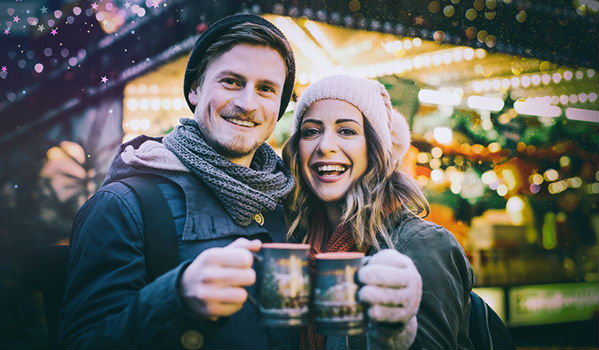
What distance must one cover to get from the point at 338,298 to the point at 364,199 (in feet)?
2.38

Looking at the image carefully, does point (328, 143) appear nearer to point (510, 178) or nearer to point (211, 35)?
point (211, 35)

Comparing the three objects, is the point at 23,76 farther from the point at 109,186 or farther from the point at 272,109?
the point at 272,109

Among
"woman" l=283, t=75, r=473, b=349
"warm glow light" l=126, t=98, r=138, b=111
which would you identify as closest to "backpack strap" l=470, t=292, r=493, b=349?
"woman" l=283, t=75, r=473, b=349

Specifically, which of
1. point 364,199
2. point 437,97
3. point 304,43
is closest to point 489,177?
point 437,97

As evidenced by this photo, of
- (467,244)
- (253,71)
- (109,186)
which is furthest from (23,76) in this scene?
(467,244)

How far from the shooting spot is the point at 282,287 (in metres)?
0.89

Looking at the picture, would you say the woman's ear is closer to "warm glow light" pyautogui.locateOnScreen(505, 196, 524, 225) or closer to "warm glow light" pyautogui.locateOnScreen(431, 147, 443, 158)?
"warm glow light" pyautogui.locateOnScreen(431, 147, 443, 158)

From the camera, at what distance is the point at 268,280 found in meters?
0.89

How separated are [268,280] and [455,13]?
246 cm

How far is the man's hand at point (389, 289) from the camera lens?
0.90 meters

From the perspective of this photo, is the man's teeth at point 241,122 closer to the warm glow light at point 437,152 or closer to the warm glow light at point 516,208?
the warm glow light at point 437,152

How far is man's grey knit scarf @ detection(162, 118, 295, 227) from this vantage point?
126 centimetres

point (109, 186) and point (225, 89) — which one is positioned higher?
point (225, 89)

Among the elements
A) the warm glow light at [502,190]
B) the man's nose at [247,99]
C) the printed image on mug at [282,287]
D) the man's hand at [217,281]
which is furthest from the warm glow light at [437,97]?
the man's hand at [217,281]
